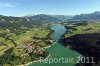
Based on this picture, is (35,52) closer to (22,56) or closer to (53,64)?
(22,56)

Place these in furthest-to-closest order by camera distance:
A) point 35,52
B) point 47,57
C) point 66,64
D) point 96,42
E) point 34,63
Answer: point 96,42, point 35,52, point 47,57, point 34,63, point 66,64

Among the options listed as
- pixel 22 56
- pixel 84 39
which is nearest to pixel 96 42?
pixel 84 39

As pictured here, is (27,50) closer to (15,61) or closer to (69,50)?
(15,61)

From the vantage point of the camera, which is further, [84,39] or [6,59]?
[84,39]

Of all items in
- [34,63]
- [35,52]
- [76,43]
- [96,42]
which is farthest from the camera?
[76,43]

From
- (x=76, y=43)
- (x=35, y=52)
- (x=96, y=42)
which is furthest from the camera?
(x=76, y=43)

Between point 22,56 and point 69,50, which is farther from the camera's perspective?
point 69,50

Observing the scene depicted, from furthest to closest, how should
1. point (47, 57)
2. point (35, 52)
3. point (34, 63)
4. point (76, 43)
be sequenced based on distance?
point (76, 43) → point (35, 52) → point (47, 57) → point (34, 63)

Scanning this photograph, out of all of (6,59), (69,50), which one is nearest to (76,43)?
(69,50)

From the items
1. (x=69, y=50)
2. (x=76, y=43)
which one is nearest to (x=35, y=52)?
(x=69, y=50)
